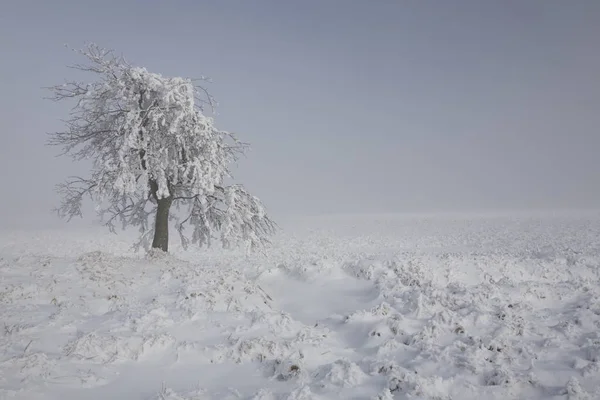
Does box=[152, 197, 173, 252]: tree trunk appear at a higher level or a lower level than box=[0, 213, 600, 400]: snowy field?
higher

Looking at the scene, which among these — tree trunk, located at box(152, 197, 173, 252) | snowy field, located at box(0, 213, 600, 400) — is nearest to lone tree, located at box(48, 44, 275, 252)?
tree trunk, located at box(152, 197, 173, 252)

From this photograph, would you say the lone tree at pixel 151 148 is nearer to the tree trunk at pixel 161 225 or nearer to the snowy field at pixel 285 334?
the tree trunk at pixel 161 225

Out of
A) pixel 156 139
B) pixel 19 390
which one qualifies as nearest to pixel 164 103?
pixel 156 139

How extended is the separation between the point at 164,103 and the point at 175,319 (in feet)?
26.8

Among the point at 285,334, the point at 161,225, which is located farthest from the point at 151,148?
the point at 285,334

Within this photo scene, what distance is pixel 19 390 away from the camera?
4820 millimetres

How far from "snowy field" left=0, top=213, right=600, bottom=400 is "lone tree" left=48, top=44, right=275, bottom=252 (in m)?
2.62

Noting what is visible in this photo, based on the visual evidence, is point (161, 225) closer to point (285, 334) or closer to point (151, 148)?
point (151, 148)

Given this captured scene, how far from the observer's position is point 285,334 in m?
7.33

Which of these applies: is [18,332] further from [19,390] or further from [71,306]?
[19,390]

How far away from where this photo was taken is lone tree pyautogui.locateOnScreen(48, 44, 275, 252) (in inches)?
496

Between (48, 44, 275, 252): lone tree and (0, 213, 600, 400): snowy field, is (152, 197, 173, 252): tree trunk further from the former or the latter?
(0, 213, 600, 400): snowy field

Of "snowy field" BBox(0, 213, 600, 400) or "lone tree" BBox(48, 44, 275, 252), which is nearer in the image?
"snowy field" BBox(0, 213, 600, 400)

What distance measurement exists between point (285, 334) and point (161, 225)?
9.23m
